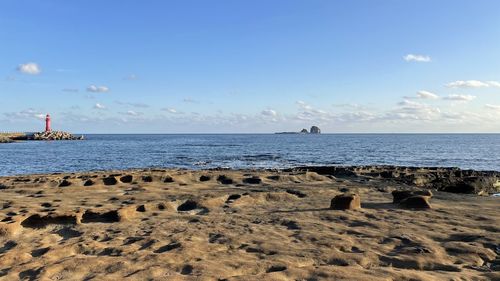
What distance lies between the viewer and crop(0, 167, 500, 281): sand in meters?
8.27

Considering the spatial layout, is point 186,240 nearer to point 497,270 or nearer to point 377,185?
point 497,270

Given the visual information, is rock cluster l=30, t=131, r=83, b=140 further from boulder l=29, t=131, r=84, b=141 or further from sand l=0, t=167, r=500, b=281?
sand l=0, t=167, r=500, b=281

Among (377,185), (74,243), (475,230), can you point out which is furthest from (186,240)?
(377,185)

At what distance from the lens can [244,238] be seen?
428 inches

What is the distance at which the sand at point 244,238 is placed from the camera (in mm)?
8273

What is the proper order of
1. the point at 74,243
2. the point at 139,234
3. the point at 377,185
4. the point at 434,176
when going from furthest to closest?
the point at 434,176, the point at 377,185, the point at 139,234, the point at 74,243

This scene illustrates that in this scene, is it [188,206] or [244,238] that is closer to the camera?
[244,238]

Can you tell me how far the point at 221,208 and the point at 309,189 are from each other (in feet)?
20.0

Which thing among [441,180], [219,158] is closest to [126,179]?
[441,180]

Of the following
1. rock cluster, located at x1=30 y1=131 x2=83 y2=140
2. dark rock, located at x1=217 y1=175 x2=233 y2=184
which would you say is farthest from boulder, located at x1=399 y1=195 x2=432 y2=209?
rock cluster, located at x1=30 y1=131 x2=83 y2=140

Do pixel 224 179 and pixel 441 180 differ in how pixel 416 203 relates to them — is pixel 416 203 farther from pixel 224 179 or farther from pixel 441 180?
pixel 441 180

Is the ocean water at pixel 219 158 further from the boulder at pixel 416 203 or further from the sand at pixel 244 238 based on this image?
the boulder at pixel 416 203

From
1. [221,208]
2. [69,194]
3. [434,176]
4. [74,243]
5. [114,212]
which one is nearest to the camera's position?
[74,243]

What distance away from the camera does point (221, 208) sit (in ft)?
52.1
